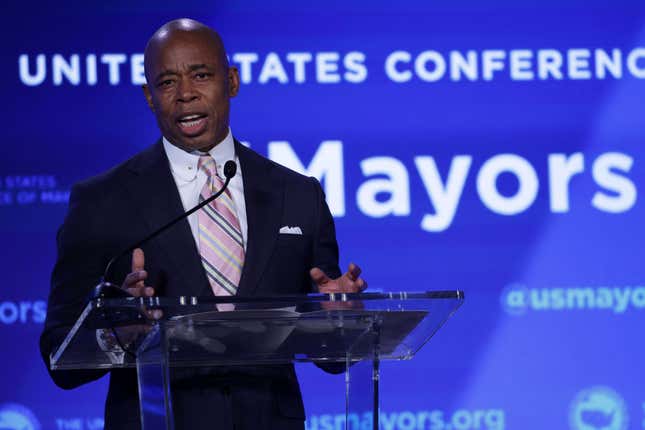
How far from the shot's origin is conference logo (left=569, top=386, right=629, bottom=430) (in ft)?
13.0

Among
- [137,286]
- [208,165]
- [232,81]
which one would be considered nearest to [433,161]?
[232,81]

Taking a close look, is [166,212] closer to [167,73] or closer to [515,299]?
[167,73]

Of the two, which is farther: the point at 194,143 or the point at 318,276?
the point at 194,143

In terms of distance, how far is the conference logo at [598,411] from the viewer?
3961 mm

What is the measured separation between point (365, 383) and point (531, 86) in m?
2.42

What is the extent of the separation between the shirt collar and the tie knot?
1cm

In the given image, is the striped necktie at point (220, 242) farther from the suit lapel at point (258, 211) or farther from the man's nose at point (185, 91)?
the man's nose at point (185, 91)

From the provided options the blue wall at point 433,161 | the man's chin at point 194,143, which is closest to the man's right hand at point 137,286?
the man's chin at point 194,143

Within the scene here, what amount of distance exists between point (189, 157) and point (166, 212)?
0.20 metres

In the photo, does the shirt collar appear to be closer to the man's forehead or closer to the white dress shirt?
the white dress shirt

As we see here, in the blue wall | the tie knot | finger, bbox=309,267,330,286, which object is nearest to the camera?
finger, bbox=309,267,330,286

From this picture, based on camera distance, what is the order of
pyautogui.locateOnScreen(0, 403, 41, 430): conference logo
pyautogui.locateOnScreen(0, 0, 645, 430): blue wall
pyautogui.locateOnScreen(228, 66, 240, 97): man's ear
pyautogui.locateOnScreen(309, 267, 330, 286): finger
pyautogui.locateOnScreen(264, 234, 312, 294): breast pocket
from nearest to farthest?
1. pyautogui.locateOnScreen(309, 267, 330, 286): finger
2. pyautogui.locateOnScreen(264, 234, 312, 294): breast pocket
3. pyautogui.locateOnScreen(228, 66, 240, 97): man's ear
4. pyautogui.locateOnScreen(0, 403, 41, 430): conference logo
5. pyautogui.locateOnScreen(0, 0, 645, 430): blue wall

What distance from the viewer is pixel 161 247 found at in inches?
90.4

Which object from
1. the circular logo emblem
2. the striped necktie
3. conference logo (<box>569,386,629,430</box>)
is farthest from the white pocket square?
conference logo (<box>569,386,629,430</box>)
